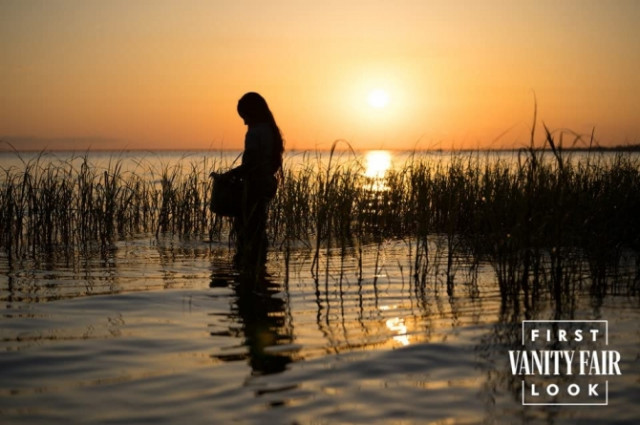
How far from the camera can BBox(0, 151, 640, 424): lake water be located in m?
2.92

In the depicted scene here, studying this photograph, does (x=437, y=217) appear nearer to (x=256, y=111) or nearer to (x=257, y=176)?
(x=257, y=176)

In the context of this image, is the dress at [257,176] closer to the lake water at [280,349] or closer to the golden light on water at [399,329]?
the lake water at [280,349]

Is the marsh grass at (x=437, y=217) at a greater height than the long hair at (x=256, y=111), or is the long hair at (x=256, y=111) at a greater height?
the long hair at (x=256, y=111)

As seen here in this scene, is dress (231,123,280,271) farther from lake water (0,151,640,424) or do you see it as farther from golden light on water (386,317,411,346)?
golden light on water (386,317,411,346)

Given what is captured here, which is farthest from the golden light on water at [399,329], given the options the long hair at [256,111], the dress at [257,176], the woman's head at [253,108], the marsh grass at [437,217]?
the woman's head at [253,108]

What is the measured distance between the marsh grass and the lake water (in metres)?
0.39

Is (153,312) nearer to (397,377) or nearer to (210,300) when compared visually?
(210,300)

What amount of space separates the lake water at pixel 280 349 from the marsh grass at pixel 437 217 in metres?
0.39

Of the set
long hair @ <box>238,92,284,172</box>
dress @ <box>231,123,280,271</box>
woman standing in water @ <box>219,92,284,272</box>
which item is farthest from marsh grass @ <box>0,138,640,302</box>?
long hair @ <box>238,92,284,172</box>

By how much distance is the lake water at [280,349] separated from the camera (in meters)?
2.92

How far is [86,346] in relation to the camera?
3936 mm

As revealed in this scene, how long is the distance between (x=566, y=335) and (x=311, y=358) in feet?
5.11

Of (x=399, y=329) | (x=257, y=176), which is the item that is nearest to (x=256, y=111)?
(x=257, y=176)

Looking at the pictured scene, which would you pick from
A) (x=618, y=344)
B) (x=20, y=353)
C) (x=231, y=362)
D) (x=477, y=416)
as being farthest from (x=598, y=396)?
(x=20, y=353)
